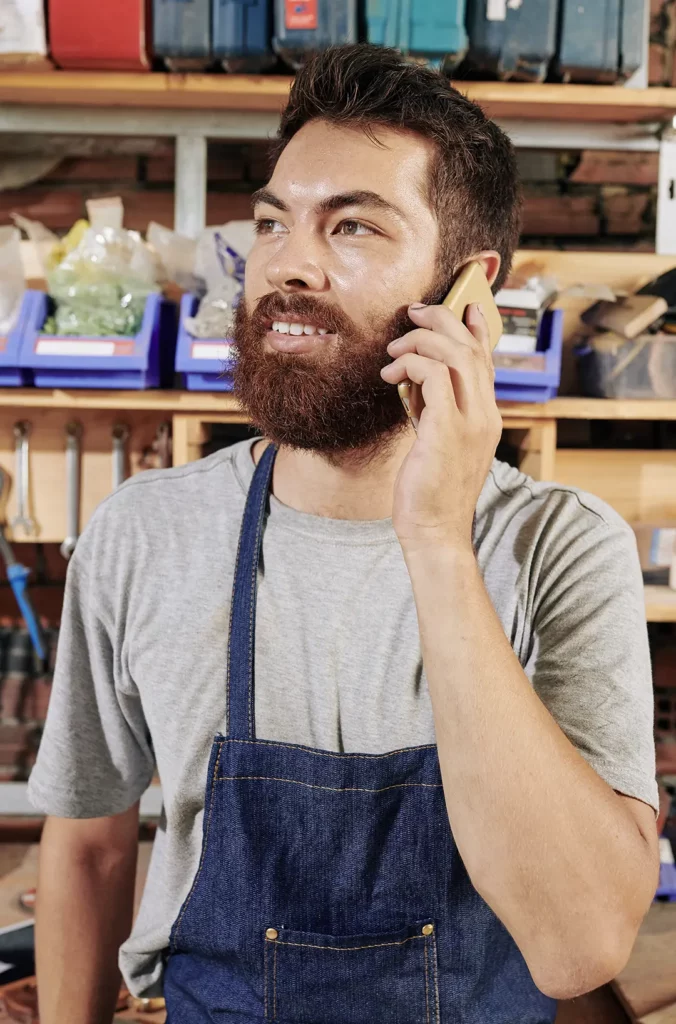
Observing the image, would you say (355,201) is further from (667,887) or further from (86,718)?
(667,887)

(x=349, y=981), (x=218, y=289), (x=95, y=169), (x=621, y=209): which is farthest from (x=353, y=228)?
(x=621, y=209)

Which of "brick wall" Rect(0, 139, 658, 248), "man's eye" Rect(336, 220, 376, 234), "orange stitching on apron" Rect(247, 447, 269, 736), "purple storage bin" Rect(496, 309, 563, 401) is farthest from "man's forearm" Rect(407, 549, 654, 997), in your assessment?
"brick wall" Rect(0, 139, 658, 248)

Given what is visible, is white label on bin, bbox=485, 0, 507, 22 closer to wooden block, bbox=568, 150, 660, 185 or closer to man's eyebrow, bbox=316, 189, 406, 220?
man's eyebrow, bbox=316, 189, 406, 220

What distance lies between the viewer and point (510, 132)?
1816mm

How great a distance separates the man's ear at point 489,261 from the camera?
1.22 meters

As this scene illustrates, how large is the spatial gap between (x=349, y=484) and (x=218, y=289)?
2.08ft

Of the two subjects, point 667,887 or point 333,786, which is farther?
point 667,887

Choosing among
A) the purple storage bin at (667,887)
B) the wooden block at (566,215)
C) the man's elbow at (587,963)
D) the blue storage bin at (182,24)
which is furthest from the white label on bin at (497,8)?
the purple storage bin at (667,887)

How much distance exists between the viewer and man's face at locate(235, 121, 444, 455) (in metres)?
1.07

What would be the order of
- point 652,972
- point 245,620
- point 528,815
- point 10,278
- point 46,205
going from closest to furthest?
point 528,815 → point 245,620 → point 652,972 → point 10,278 → point 46,205

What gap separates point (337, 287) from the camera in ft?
3.51

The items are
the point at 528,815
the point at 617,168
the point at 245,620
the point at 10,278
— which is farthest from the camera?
the point at 617,168

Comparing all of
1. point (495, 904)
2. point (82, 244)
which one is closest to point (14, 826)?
point (82, 244)

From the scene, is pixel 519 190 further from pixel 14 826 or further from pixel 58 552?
pixel 14 826
